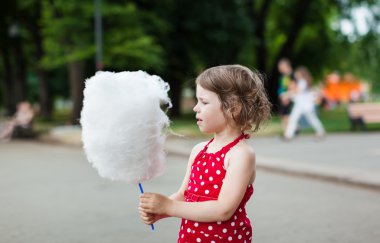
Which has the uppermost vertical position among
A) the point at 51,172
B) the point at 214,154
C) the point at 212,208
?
the point at 214,154

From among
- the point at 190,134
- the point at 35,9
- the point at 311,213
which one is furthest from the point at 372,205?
Result: the point at 35,9

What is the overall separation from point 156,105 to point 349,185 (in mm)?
6300

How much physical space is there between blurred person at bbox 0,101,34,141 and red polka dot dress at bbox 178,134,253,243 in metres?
17.8

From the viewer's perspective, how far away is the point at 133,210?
6562 mm

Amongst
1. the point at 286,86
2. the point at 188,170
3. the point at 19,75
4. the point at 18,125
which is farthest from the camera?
the point at 19,75

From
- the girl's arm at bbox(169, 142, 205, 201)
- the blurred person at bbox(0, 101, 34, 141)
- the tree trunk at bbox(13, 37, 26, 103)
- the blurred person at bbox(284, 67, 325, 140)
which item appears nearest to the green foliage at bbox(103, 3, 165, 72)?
the blurred person at bbox(0, 101, 34, 141)

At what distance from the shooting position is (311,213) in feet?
20.8

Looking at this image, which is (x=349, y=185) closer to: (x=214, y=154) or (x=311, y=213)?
(x=311, y=213)

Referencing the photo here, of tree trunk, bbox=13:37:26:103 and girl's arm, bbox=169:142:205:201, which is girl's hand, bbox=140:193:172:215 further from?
tree trunk, bbox=13:37:26:103

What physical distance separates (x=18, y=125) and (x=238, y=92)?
19.3 m

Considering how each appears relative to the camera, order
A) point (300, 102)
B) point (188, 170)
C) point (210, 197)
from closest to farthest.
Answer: point (210, 197)
point (188, 170)
point (300, 102)

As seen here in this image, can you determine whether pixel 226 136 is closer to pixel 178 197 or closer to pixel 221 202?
pixel 221 202

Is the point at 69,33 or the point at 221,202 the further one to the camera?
the point at 69,33

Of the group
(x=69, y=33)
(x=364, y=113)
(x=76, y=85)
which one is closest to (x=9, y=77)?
(x=76, y=85)
